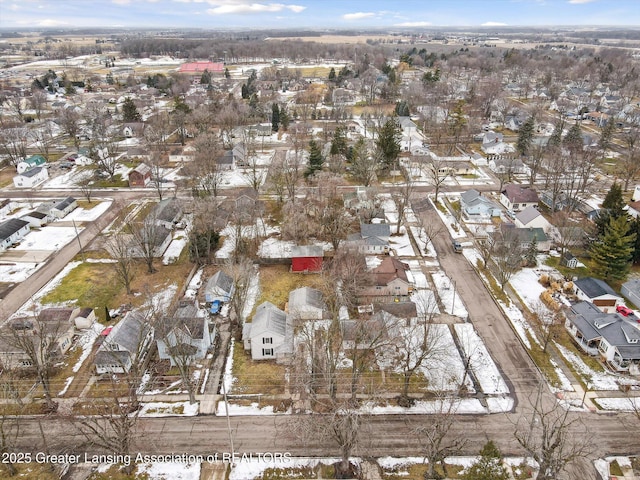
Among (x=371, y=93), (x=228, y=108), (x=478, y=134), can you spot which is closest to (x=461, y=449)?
(x=478, y=134)

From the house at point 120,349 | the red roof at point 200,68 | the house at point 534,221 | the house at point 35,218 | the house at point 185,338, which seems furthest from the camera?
the red roof at point 200,68

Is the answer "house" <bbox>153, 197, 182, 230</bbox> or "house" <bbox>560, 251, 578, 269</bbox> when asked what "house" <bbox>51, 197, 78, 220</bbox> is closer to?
"house" <bbox>153, 197, 182, 230</bbox>

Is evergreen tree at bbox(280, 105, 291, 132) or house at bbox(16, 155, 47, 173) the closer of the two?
house at bbox(16, 155, 47, 173)

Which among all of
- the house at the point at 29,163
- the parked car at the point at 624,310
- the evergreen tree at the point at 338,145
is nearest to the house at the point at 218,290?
the parked car at the point at 624,310

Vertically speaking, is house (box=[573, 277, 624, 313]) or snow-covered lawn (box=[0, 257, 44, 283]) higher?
house (box=[573, 277, 624, 313])

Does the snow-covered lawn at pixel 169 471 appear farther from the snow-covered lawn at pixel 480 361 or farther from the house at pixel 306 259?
the house at pixel 306 259

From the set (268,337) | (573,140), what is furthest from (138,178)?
(573,140)

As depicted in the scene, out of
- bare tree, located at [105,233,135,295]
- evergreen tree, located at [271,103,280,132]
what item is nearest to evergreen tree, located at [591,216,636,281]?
bare tree, located at [105,233,135,295]
